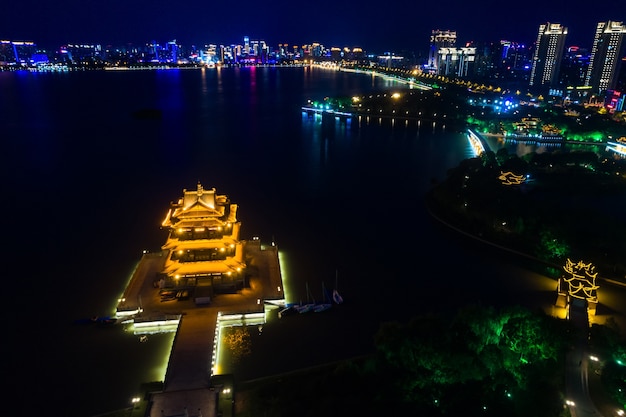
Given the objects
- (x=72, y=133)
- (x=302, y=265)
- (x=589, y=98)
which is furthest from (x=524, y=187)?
(x=589, y=98)

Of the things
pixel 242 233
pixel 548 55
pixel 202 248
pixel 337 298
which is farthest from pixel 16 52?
pixel 337 298

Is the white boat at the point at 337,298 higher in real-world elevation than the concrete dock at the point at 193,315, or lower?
lower

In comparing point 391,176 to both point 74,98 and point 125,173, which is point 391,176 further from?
point 74,98

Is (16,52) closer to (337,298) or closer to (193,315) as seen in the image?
(193,315)

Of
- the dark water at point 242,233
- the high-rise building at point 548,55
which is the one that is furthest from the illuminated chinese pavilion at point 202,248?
the high-rise building at point 548,55

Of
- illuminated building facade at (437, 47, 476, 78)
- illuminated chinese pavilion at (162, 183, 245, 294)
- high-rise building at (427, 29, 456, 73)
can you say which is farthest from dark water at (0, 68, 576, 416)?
high-rise building at (427, 29, 456, 73)

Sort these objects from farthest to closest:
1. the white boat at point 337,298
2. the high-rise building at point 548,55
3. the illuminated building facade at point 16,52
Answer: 1. the illuminated building facade at point 16,52
2. the high-rise building at point 548,55
3. the white boat at point 337,298

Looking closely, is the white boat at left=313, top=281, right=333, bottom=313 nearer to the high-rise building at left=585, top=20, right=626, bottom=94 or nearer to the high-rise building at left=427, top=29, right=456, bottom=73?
the high-rise building at left=585, top=20, right=626, bottom=94

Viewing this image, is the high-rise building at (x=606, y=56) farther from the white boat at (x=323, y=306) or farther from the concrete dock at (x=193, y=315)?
the concrete dock at (x=193, y=315)
